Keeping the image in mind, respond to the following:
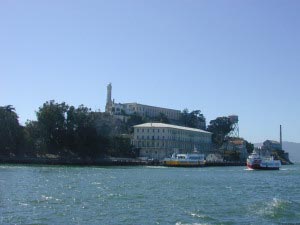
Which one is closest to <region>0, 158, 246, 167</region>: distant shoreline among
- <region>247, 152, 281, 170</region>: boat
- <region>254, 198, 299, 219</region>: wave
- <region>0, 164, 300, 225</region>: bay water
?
<region>247, 152, 281, 170</region>: boat

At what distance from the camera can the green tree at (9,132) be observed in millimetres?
117500

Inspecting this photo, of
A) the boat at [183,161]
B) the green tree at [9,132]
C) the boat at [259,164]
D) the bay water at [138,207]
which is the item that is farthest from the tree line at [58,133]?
the bay water at [138,207]

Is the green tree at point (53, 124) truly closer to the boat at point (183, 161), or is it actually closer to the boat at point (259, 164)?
the boat at point (183, 161)

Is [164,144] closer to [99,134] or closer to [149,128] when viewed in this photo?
[149,128]

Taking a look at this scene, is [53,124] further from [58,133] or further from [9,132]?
[9,132]

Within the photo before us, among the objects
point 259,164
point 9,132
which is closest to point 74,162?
point 9,132

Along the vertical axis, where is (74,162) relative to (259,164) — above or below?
below

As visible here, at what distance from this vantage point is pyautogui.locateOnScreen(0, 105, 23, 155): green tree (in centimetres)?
11750

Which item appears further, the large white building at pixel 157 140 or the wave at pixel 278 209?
the large white building at pixel 157 140

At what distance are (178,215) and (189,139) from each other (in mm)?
151006

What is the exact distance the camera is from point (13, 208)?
3250 centimetres

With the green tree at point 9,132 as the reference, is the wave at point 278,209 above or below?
below

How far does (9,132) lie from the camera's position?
11800cm

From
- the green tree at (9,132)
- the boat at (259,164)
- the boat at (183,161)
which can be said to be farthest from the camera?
the boat at (183,161)
